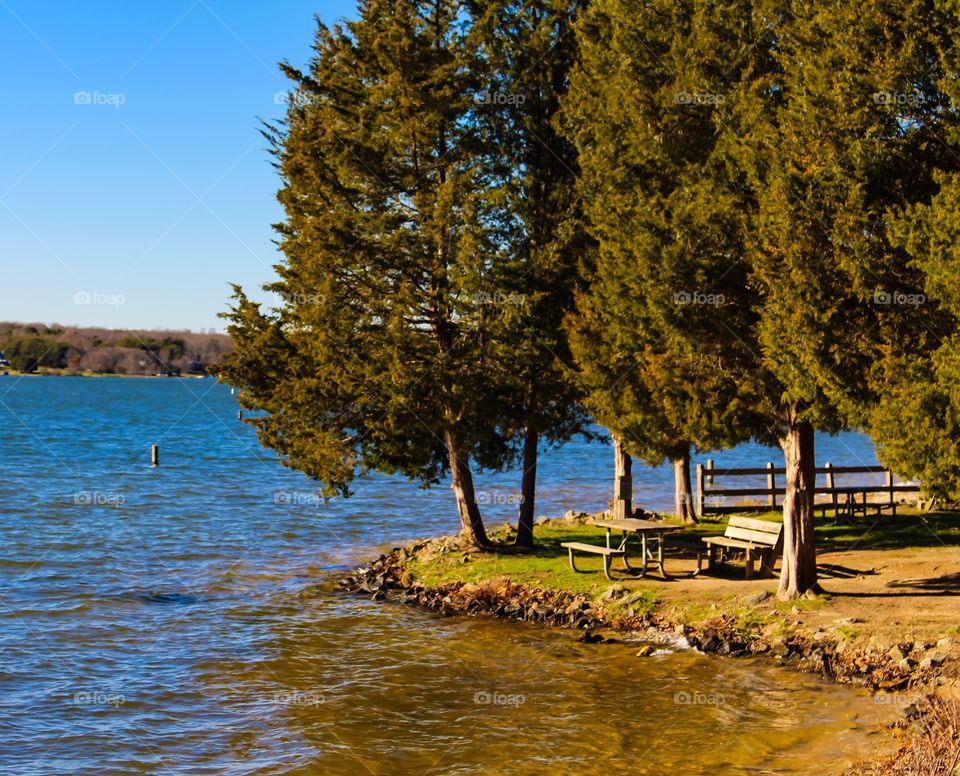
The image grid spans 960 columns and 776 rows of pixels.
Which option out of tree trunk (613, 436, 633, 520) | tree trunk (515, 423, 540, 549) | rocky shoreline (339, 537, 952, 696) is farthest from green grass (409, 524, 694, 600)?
tree trunk (613, 436, 633, 520)

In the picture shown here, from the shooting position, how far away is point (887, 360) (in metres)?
15.5

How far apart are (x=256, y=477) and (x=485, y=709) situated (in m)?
44.3
